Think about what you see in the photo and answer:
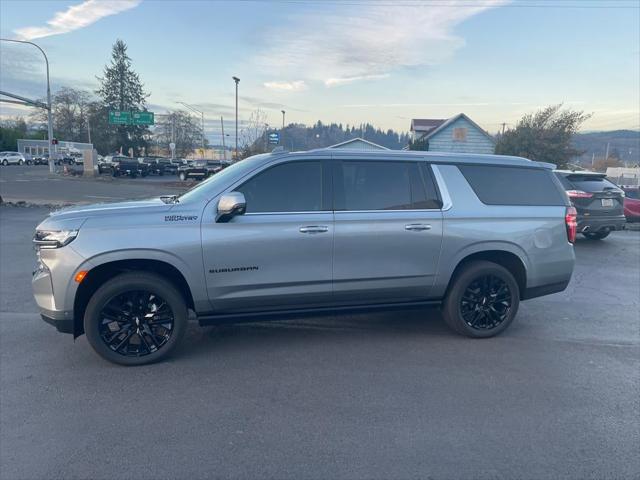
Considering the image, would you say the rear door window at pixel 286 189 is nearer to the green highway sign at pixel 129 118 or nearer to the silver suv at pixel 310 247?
the silver suv at pixel 310 247

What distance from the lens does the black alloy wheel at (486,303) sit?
513 cm

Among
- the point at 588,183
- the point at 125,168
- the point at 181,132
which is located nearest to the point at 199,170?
the point at 125,168

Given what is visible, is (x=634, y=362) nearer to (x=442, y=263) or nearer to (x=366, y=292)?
(x=442, y=263)

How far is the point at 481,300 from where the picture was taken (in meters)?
5.16

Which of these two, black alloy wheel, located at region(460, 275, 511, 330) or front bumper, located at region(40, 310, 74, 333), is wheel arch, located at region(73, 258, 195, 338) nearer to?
front bumper, located at region(40, 310, 74, 333)

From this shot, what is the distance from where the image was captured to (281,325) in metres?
5.55

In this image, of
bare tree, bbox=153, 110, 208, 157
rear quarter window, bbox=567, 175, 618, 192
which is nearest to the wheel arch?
rear quarter window, bbox=567, 175, 618, 192

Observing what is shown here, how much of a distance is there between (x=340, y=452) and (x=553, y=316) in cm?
413

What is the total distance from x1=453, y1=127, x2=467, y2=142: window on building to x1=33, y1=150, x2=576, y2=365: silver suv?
3058 centimetres

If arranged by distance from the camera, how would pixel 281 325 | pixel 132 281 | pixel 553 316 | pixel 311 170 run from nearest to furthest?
pixel 132 281 < pixel 311 170 < pixel 281 325 < pixel 553 316

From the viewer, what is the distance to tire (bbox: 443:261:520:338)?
505cm

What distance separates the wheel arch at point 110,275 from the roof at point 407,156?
1389mm

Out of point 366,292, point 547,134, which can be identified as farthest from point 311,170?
point 547,134

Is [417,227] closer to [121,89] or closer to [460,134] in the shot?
[460,134]
